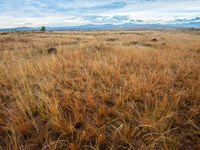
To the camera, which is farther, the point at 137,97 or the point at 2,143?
the point at 137,97

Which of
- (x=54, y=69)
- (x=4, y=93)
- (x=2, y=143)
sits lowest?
(x=2, y=143)

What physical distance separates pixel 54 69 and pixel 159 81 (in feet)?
10.1

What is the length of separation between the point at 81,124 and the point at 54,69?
241cm

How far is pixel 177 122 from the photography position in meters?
1.35

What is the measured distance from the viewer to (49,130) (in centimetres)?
131

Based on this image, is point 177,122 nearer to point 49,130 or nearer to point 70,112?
point 70,112

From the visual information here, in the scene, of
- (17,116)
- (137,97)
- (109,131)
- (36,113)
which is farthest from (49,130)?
(137,97)

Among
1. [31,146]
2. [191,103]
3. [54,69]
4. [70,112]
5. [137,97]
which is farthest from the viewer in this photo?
[54,69]

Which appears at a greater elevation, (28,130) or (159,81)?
(159,81)

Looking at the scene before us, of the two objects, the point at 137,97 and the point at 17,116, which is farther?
the point at 137,97

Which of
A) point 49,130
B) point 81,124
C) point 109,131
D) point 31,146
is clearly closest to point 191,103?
point 109,131

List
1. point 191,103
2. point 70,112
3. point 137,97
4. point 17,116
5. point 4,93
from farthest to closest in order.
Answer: point 4,93
point 137,97
point 191,103
point 70,112
point 17,116

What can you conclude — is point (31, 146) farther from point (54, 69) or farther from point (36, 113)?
point (54, 69)

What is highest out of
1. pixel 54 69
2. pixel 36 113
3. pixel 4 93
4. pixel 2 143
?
pixel 54 69
